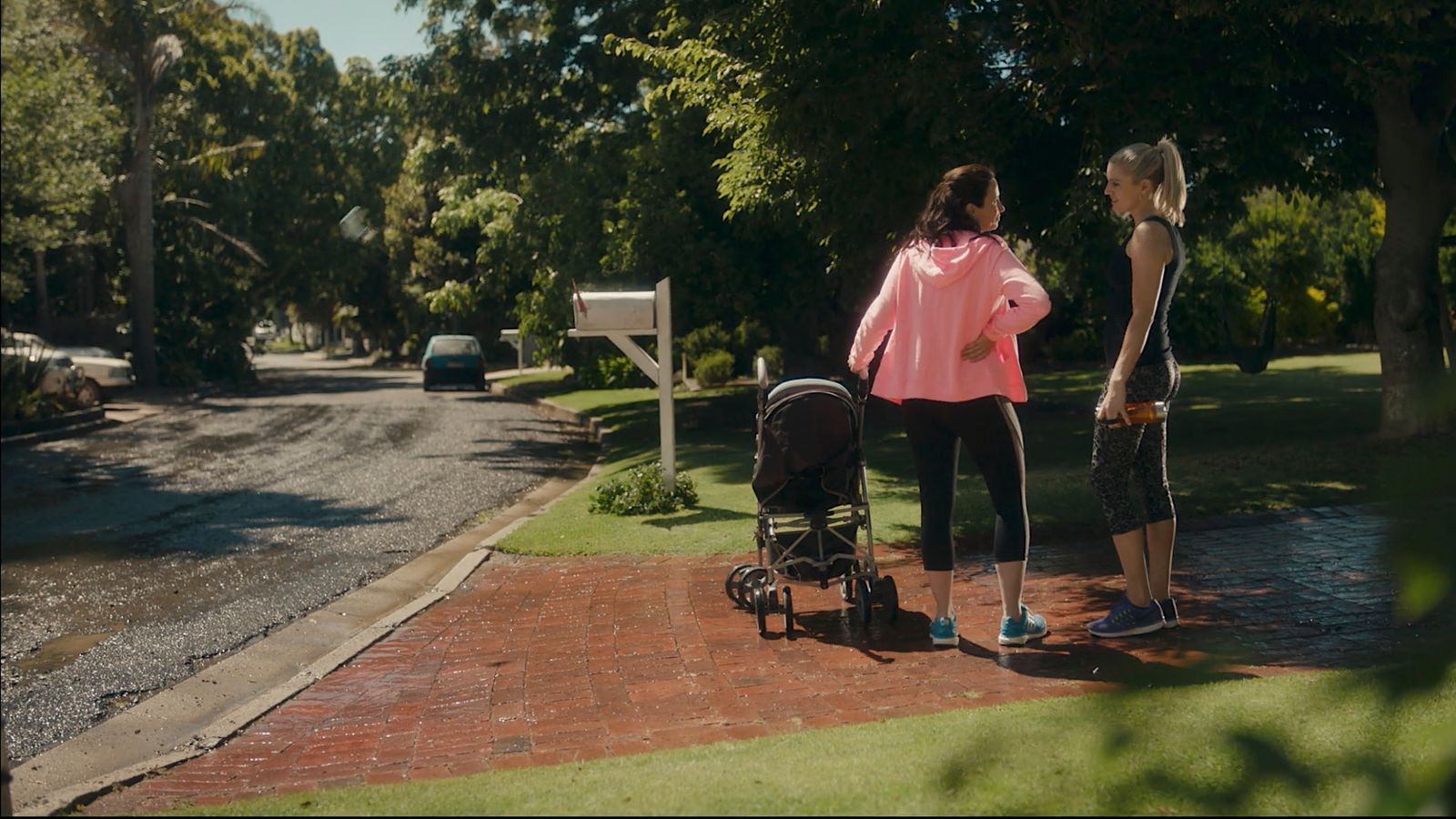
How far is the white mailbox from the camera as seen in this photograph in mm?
12070

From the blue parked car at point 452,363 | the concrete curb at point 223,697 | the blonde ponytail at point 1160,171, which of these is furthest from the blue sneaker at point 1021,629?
the blue parked car at point 452,363

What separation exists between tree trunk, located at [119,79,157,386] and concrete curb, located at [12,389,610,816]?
3104 cm

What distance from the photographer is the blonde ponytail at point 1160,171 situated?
617 centimetres

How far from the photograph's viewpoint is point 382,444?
73.5ft

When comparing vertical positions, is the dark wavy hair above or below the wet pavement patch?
above

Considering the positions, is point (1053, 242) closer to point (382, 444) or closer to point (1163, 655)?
point (1163, 655)

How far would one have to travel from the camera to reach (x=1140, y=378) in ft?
20.5

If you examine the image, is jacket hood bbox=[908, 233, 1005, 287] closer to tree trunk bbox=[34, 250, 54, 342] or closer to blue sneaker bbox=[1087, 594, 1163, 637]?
blue sneaker bbox=[1087, 594, 1163, 637]

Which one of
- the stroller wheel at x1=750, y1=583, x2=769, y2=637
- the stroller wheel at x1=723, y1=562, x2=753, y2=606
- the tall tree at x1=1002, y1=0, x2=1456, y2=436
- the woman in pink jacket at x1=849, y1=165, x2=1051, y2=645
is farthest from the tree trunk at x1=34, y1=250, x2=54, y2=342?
the woman in pink jacket at x1=849, y1=165, x2=1051, y2=645

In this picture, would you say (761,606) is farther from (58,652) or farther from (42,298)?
(42,298)

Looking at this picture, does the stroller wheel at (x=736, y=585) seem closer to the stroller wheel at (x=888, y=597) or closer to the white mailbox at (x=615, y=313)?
the stroller wheel at (x=888, y=597)

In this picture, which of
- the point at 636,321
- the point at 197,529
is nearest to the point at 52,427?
the point at 197,529

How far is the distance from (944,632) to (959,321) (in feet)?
4.64

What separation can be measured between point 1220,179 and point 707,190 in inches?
360
